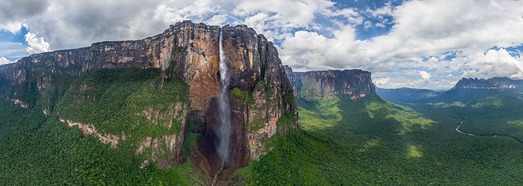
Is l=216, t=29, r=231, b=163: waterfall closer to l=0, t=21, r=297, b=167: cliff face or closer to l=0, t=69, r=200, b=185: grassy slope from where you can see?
l=0, t=21, r=297, b=167: cliff face

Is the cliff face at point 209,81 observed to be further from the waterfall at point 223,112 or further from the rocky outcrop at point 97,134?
the rocky outcrop at point 97,134

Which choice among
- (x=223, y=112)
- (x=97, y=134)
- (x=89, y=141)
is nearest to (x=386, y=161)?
(x=223, y=112)

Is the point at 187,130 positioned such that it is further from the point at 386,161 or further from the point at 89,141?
the point at 386,161

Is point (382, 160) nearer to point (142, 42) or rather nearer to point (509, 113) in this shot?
point (142, 42)

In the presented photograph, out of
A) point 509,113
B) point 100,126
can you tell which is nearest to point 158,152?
point 100,126

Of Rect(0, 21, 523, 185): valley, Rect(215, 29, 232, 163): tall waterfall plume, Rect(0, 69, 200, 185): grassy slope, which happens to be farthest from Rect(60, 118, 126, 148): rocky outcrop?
Rect(215, 29, 232, 163): tall waterfall plume

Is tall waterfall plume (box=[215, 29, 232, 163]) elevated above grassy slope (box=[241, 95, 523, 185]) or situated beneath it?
elevated above

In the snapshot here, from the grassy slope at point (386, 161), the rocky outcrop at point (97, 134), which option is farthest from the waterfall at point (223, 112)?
the rocky outcrop at point (97, 134)
